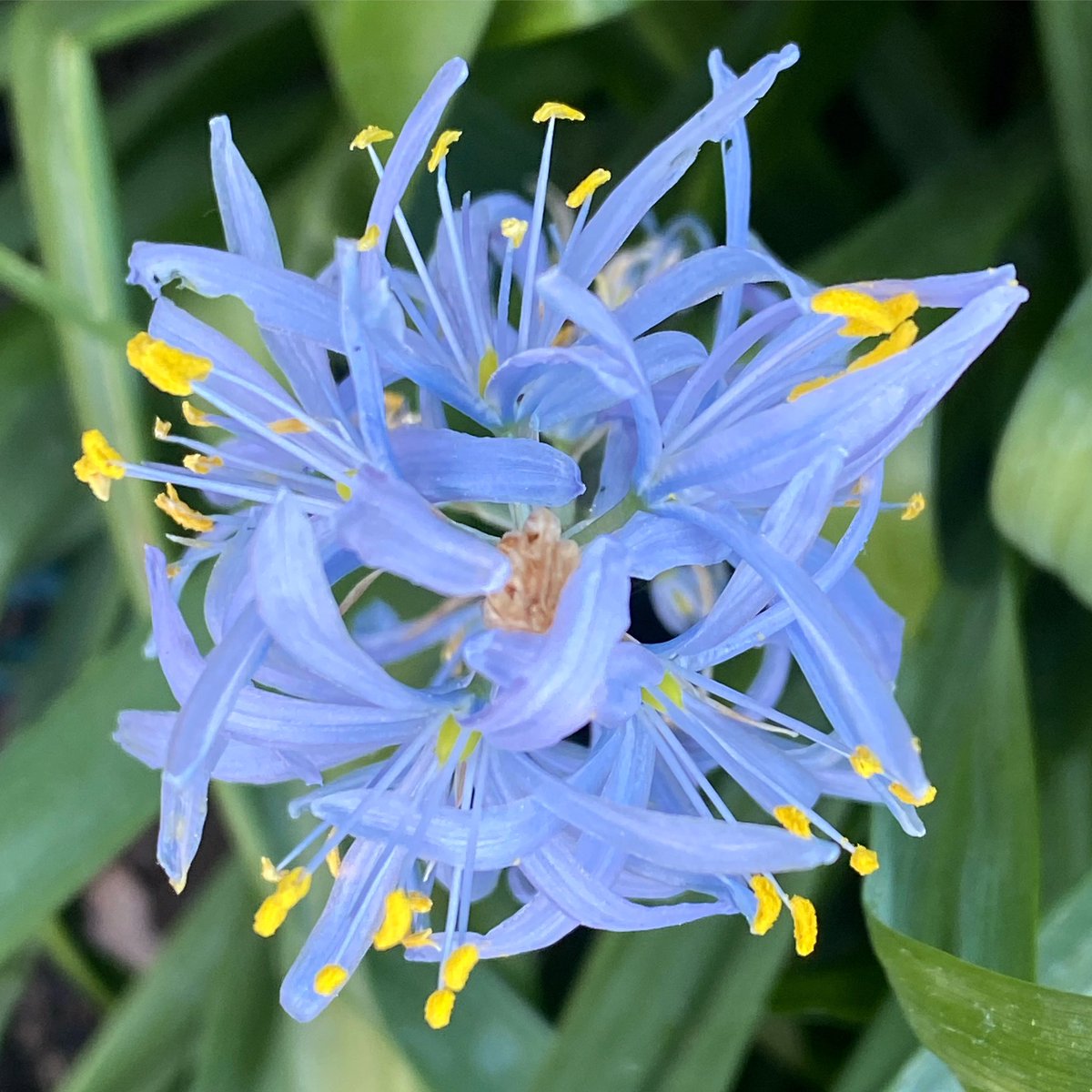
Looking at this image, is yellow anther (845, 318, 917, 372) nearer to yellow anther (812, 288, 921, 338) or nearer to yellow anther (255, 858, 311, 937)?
yellow anther (812, 288, 921, 338)

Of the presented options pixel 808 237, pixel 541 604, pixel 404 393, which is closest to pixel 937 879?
pixel 541 604

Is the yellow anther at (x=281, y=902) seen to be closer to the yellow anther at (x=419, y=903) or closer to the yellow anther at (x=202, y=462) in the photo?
the yellow anther at (x=419, y=903)

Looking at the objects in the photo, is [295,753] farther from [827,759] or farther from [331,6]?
[331,6]

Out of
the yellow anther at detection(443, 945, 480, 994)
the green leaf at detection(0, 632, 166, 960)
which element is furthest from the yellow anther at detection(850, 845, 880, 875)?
the green leaf at detection(0, 632, 166, 960)

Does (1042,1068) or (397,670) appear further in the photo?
(397,670)

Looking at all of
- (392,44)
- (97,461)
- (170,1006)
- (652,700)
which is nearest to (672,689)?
(652,700)

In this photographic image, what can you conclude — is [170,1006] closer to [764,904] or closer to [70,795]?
[70,795]
